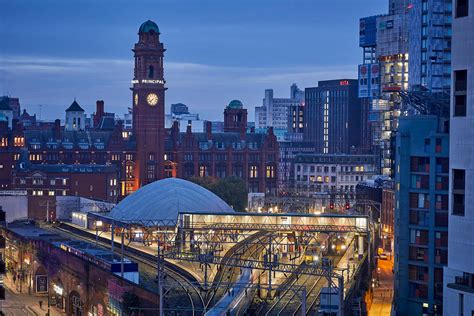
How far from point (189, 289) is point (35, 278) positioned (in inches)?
1248

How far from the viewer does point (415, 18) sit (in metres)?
113

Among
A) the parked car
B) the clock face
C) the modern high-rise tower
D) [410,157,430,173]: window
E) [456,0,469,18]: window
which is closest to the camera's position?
the modern high-rise tower

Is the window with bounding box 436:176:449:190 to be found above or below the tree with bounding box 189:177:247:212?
above

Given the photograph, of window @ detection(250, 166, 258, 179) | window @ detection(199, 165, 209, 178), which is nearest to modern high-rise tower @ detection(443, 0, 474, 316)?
window @ detection(199, 165, 209, 178)

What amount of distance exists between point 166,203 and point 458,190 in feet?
A: 220

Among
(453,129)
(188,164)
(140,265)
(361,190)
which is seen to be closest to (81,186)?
(188,164)

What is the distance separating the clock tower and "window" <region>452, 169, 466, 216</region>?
5174 inches

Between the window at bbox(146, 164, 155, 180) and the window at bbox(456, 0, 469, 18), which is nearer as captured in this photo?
the window at bbox(456, 0, 469, 18)

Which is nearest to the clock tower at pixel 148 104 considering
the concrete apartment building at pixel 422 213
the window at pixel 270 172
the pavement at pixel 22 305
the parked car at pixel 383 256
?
the window at pixel 270 172

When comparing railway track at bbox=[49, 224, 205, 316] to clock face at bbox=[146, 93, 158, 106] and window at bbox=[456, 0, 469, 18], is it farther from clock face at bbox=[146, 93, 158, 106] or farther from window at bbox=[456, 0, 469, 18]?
clock face at bbox=[146, 93, 158, 106]

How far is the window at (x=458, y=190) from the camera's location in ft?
160

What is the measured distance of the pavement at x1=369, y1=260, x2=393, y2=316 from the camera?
7694 cm

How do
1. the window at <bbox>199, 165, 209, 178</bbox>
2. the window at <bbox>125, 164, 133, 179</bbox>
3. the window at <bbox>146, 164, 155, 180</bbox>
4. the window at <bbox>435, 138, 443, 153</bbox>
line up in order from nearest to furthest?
the window at <bbox>435, 138, 443, 153</bbox>, the window at <bbox>125, 164, 133, 179</bbox>, the window at <bbox>146, 164, 155, 180</bbox>, the window at <bbox>199, 165, 209, 178</bbox>

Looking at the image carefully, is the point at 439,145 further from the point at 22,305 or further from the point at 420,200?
the point at 22,305
